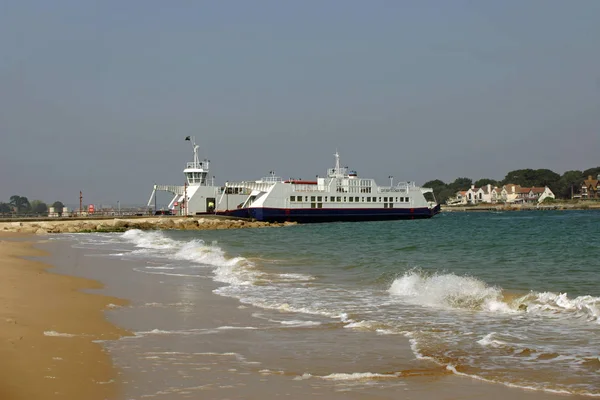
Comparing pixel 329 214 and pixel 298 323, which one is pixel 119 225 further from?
pixel 298 323

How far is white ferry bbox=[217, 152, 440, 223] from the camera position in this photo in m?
69.9

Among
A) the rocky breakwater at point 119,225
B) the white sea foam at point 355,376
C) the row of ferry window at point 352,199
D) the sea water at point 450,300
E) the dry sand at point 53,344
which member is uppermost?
the row of ferry window at point 352,199

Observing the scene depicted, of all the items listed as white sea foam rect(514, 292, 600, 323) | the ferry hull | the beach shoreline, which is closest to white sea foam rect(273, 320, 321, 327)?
white sea foam rect(514, 292, 600, 323)

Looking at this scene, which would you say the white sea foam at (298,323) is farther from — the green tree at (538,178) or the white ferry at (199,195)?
the green tree at (538,178)

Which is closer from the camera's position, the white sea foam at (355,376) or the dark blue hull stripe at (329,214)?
the white sea foam at (355,376)

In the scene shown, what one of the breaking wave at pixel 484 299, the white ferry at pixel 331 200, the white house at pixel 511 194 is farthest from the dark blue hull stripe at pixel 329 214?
the white house at pixel 511 194

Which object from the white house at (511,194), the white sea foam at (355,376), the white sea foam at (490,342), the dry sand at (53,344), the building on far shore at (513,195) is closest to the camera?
the dry sand at (53,344)

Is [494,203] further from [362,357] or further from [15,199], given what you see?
[362,357]

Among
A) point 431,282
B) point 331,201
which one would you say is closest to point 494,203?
point 331,201

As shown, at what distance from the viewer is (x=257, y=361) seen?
768 centimetres

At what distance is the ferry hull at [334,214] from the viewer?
6931 cm

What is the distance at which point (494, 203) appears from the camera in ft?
573

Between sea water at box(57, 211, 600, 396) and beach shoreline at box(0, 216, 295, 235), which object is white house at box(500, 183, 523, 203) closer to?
beach shoreline at box(0, 216, 295, 235)

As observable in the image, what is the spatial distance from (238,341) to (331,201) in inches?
2577
